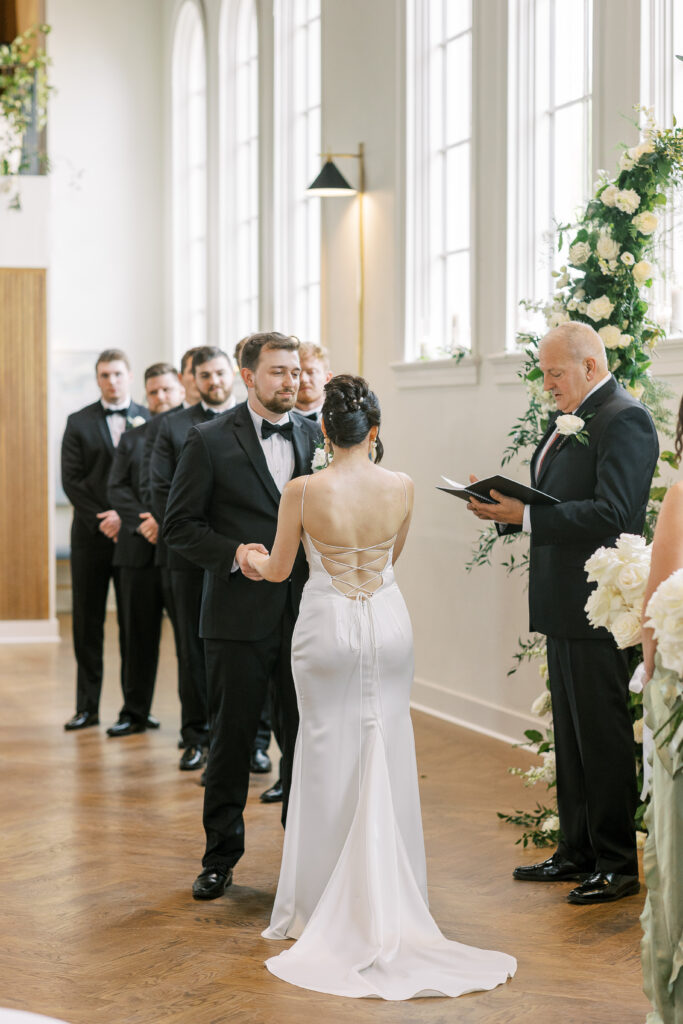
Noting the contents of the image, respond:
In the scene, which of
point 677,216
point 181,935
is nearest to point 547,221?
point 677,216

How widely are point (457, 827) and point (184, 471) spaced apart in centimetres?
195

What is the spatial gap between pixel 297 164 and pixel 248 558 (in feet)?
23.0

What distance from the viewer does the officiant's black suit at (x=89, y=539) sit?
7.36 metres

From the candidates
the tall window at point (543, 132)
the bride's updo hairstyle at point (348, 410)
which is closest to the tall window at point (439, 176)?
the tall window at point (543, 132)

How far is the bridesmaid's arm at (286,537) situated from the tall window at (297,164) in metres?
6.17

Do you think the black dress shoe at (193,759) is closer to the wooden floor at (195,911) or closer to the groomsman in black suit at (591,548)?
the wooden floor at (195,911)

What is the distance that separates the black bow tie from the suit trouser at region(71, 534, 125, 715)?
10.3 ft

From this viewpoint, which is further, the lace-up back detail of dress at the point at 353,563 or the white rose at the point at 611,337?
the white rose at the point at 611,337

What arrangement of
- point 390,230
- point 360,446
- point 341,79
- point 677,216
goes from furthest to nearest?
point 341,79
point 390,230
point 677,216
point 360,446

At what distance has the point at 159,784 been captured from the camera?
594cm

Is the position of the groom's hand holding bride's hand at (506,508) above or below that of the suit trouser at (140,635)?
above

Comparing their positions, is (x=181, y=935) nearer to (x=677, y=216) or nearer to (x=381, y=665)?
(x=381, y=665)

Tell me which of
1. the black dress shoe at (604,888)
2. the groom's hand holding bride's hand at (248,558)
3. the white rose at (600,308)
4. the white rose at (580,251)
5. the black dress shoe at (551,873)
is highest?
the white rose at (580,251)

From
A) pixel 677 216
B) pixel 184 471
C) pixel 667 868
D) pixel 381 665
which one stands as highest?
pixel 677 216
